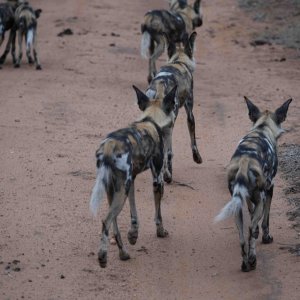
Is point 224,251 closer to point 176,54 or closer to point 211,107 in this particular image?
point 176,54

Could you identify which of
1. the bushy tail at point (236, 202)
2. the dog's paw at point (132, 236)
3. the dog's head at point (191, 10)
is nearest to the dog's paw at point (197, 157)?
the dog's paw at point (132, 236)

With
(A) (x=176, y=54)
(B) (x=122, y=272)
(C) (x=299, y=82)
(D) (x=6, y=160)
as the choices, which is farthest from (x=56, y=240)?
(C) (x=299, y=82)

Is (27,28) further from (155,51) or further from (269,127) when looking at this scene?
(269,127)

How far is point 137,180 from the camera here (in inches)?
333

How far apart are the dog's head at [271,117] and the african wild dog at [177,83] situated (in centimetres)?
102

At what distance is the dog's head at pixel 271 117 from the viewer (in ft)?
23.1

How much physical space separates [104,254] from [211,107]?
5493 millimetres

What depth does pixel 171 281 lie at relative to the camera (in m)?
6.17

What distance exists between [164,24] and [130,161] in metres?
6.16

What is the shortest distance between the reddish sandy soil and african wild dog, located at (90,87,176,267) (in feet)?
0.76

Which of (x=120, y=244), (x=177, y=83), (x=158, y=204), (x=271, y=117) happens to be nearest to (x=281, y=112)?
(x=271, y=117)

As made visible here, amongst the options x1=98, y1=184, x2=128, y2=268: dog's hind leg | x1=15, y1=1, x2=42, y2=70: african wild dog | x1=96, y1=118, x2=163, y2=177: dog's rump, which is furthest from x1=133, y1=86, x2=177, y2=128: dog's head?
x1=15, y1=1, x2=42, y2=70: african wild dog

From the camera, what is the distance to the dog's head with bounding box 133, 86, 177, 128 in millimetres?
7055

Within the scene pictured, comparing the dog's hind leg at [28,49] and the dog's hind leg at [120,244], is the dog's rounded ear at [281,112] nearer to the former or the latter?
the dog's hind leg at [120,244]
